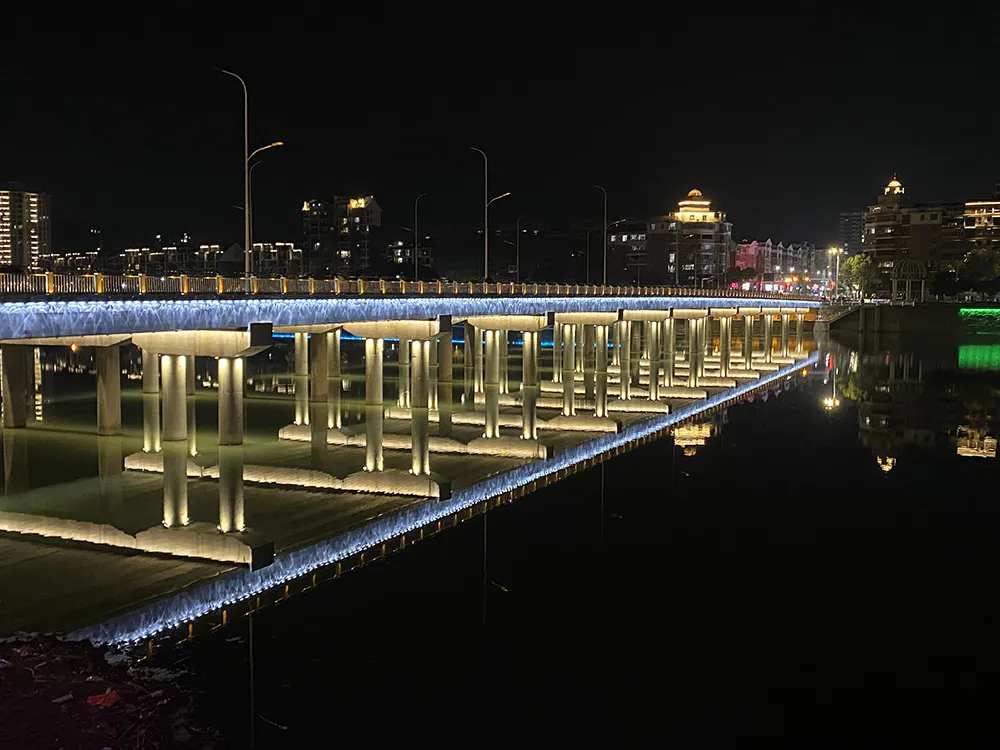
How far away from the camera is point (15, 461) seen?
3375 cm

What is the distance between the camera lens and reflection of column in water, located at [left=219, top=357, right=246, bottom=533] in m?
29.0

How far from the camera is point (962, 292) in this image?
15500cm

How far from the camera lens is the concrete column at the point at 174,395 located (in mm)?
34581

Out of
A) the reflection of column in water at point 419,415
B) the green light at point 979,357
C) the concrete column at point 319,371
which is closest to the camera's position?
the reflection of column in water at point 419,415

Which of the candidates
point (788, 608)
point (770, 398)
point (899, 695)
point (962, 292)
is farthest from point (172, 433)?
point (962, 292)

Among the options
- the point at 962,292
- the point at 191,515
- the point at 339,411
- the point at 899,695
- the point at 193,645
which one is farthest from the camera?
the point at 962,292

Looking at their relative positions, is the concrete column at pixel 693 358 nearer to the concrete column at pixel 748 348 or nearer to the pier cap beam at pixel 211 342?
the concrete column at pixel 748 348

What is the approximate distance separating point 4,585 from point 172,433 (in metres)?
17.6

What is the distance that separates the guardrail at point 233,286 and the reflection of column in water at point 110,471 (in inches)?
219

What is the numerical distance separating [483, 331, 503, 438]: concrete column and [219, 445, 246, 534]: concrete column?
10566mm

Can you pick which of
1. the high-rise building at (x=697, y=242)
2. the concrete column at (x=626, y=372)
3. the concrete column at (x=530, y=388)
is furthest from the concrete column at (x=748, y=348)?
the high-rise building at (x=697, y=242)

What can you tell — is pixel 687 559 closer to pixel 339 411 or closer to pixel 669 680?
pixel 669 680

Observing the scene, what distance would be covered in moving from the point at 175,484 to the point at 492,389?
1008 inches

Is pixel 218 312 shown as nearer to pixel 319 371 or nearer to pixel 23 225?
pixel 319 371
